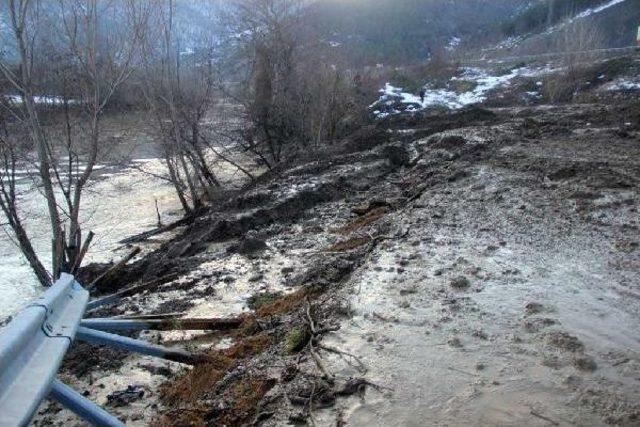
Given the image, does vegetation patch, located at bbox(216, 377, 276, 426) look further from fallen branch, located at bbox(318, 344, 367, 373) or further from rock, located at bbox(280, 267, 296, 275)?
rock, located at bbox(280, 267, 296, 275)

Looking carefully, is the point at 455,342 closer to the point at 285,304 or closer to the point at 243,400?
the point at 243,400

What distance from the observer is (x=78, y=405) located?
8.56 feet

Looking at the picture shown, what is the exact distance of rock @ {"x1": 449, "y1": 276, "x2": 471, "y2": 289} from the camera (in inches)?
211

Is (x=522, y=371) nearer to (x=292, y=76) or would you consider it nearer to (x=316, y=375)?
→ (x=316, y=375)

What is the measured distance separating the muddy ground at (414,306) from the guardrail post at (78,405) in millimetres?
1119

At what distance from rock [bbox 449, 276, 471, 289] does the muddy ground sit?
0.03 meters

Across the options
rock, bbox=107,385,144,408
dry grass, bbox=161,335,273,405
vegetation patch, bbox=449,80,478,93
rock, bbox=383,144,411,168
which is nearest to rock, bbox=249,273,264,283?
dry grass, bbox=161,335,273,405

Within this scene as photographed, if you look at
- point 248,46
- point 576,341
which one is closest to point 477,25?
point 248,46

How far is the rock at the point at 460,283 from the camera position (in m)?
5.35

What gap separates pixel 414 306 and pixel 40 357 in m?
3.35

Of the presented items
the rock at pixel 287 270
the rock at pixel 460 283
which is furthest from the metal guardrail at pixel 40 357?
the rock at pixel 287 270

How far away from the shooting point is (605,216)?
275 inches

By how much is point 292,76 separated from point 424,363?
17.0m

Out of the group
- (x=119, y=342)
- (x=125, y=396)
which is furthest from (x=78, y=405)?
(x=125, y=396)
